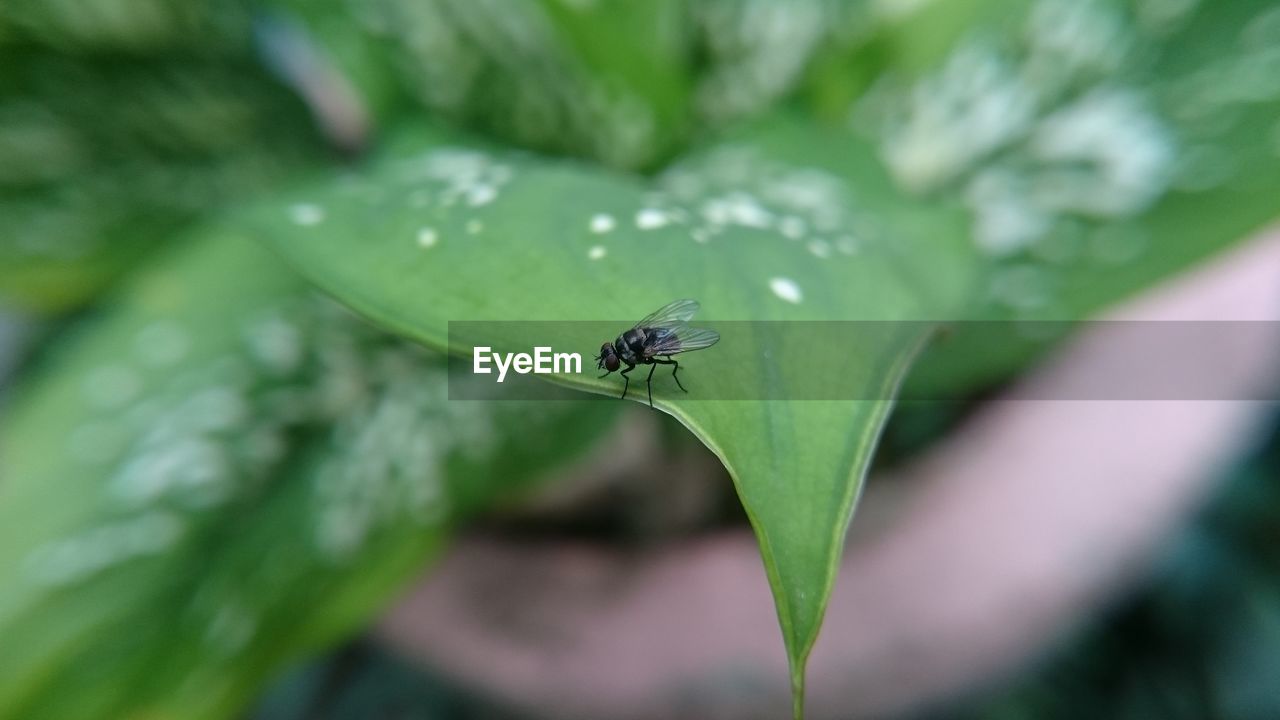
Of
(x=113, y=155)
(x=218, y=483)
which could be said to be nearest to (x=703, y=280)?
(x=218, y=483)

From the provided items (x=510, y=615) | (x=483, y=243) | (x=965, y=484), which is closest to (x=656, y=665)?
(x=510, y=615)

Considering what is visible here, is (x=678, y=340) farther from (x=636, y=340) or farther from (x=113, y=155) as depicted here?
(x=113, y=155)

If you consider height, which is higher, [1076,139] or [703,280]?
[1076,139]

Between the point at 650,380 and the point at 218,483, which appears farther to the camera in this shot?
the point at 218,483

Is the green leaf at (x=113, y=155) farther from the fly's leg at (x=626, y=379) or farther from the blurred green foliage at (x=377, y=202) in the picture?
the fly's leg at (x=626, y=379)

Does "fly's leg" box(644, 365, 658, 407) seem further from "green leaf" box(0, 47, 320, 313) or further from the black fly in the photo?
"green leaf" box(0, 47, 320, 313)

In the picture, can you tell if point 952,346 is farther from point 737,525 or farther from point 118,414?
point 118,414

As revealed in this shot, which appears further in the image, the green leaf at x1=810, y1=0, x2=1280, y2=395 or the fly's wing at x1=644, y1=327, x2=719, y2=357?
the green leaf at x1=810, y1=0, x2=1280, y2=395

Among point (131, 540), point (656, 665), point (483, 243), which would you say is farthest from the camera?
point (656, 665)

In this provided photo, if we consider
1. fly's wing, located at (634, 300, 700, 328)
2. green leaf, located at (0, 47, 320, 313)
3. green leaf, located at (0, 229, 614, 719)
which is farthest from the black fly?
green leaf, located at (0, 47, 320, 313)
